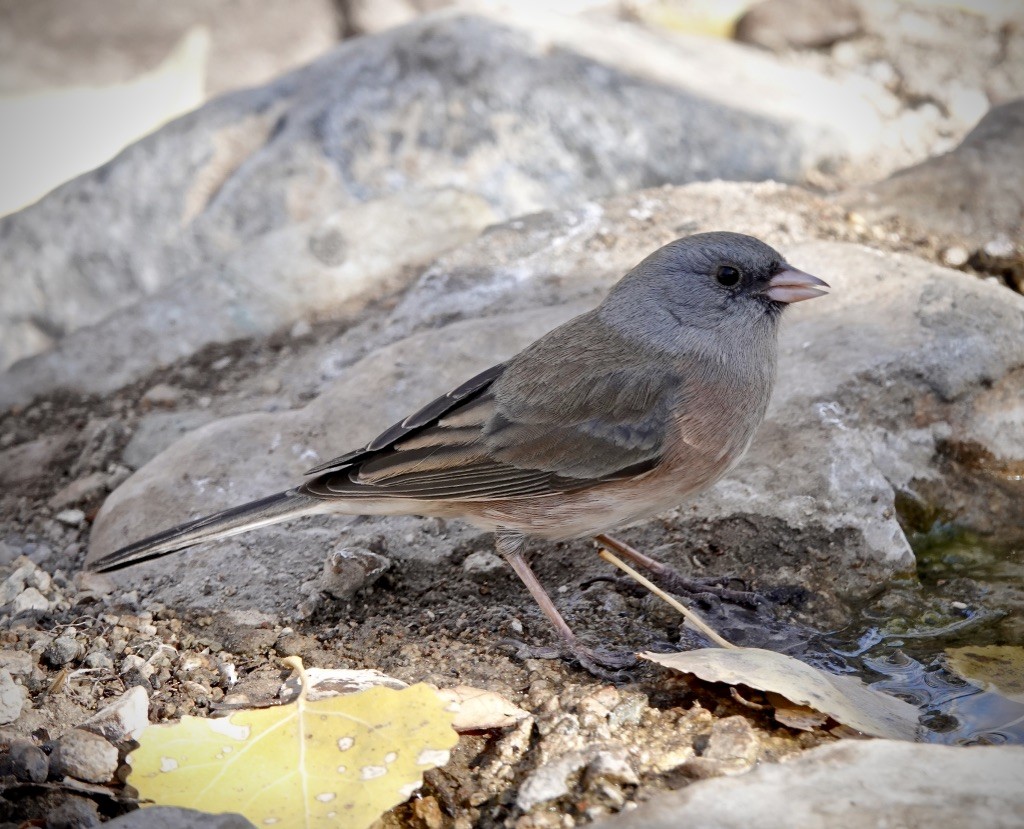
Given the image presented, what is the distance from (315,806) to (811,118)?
478cm

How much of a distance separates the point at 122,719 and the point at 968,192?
4.25 metres

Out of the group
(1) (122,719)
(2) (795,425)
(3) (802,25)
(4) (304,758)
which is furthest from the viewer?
(3) (802,25)

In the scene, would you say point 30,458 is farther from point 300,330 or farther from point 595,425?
point 595,425

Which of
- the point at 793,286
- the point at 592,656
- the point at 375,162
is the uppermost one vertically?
the point at 375,162

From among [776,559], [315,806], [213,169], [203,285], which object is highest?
[213,169]

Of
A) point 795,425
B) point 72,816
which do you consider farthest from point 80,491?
point 795,425

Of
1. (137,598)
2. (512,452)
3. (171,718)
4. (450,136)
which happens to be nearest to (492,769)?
(171,718)

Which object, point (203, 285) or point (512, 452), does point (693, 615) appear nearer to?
point (512, 452)

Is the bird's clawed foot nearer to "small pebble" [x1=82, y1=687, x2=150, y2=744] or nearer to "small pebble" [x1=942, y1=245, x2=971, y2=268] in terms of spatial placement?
"small pebble" [x1=82, y1=687, x2=150, y2=744]

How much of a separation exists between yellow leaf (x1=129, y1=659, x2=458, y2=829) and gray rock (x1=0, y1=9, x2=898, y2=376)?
2.82 metres

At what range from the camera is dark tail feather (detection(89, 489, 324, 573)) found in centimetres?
321

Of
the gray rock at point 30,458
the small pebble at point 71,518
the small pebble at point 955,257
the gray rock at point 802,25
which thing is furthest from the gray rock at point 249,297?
the gray rock at point 802,25

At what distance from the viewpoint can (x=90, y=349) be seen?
509 centimetres

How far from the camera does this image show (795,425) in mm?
3715
